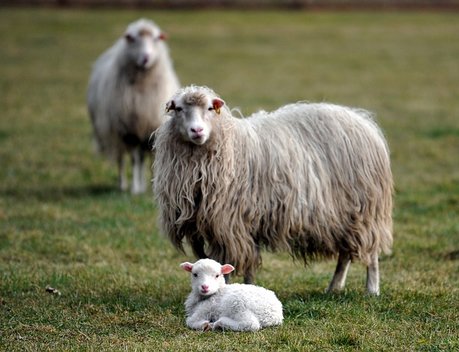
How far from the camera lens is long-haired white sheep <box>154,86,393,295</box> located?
22.8 feet

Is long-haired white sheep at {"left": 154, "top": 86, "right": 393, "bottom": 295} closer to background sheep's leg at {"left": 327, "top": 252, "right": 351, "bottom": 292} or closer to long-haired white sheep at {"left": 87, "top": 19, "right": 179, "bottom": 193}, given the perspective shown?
background sheep's leg at {"left": 327, "top": 252, "right": 351, "bottom": 292}

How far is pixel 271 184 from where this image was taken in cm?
709

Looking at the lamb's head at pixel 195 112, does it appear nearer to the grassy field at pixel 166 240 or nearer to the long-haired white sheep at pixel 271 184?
the long-haired white sheep at pixel 271 184

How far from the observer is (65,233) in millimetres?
9836

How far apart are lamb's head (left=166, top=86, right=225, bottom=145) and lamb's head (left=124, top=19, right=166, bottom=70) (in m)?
5.29

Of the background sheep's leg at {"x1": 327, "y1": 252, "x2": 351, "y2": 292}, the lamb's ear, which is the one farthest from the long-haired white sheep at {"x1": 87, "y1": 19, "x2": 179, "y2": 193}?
the lamb's ear

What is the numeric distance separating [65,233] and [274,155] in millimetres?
3456

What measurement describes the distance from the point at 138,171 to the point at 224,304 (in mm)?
6472

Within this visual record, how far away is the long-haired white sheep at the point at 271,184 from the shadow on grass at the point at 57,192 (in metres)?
5.10

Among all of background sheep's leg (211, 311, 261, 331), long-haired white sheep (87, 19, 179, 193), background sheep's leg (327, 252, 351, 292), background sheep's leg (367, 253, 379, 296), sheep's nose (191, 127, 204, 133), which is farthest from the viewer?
long-haired white sheep (87, 19, 179, 193)

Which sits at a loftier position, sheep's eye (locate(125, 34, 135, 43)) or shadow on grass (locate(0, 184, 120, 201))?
sheep's eye (locate(125, 34, 135, 43))

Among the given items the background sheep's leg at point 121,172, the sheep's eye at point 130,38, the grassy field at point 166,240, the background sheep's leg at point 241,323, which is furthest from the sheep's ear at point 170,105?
the background sheep's leg at point 121,172

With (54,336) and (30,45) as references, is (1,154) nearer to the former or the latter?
(54,336)

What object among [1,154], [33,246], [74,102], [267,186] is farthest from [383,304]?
[74,102]
